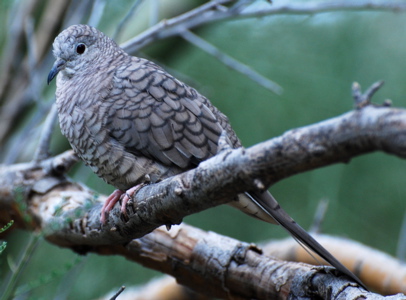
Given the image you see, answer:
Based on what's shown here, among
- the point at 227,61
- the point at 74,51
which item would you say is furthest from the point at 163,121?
the point at 227,61

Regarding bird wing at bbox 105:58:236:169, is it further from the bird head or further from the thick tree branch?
the bird head

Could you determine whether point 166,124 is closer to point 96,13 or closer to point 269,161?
point 269,161

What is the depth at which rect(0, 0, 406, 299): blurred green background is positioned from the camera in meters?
4.36

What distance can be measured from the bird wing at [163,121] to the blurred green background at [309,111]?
6.50 feet

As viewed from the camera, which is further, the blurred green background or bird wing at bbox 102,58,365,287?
the blurred green background

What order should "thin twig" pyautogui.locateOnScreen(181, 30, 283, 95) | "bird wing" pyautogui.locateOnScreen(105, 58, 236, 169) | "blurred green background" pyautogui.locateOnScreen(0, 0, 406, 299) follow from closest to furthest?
"bird wing" pyautogui.locateOnScreen(105, 58, 236, 169)
"thin twig" pyautogui.locateOnScreen(181, 30, 283, 95)
"blurred green background" pyautogui.locateOnScreen(0, 0, 406, 299)

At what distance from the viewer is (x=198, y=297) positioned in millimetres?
3203

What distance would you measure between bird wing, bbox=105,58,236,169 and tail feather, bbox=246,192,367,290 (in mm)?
292

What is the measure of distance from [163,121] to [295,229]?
0.70 m

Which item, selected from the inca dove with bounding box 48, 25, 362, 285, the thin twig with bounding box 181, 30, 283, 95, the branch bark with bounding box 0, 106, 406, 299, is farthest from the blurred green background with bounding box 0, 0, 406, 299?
the inca dove with bounding box 48, 25, 362, 285

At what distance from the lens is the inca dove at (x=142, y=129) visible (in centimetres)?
219

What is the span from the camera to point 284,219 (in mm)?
2018

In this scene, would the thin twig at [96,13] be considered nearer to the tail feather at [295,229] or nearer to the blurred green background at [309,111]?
the blurred green background at [309,111]

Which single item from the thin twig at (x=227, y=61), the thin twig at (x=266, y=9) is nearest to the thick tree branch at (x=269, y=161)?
the thin twig at (x=266, y=9)
